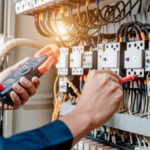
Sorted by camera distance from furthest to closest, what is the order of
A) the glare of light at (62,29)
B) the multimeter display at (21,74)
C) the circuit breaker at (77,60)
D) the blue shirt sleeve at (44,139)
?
the glare of light at (62,29) → the circuit breaker at (77,60) → the multimeter display at (21,74) → the blue shirt sleeve at (44,139)

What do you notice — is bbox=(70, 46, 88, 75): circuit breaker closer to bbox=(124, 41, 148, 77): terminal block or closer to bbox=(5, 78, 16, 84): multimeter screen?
bbox=(124, 41, 148, 77): terminal block

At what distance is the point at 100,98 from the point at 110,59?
0.73 metres

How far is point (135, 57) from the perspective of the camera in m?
1.10

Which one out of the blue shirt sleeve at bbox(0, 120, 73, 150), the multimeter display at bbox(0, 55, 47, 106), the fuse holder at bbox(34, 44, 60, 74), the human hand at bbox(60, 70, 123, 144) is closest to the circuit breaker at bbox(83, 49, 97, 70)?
the fuse holder at bbox(34, 44, 60, 74)

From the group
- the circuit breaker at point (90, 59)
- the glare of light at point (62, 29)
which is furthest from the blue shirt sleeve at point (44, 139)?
the glare of light at point (62, 29)

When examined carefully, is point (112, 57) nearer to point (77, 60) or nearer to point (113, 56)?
point (113, 56)

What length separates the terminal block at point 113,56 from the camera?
1.18 meters

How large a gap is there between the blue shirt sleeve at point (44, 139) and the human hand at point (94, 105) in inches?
0.7

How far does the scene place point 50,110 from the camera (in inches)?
70.9

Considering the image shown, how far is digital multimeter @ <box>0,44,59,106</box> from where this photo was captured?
966 millimetres

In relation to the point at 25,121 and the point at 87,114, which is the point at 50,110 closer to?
the point at 25,121

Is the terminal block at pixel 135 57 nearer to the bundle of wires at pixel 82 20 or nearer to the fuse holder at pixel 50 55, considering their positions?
the bundle of wires at pixel 82 20

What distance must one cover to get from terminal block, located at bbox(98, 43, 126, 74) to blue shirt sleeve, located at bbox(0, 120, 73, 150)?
78 centimetres

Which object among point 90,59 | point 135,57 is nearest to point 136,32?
point 135,57
